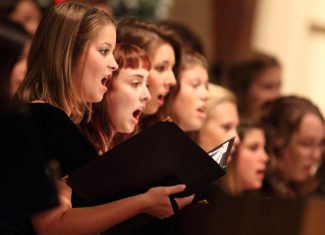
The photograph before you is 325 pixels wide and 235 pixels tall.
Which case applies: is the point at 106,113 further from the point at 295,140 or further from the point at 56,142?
the point at 295,140

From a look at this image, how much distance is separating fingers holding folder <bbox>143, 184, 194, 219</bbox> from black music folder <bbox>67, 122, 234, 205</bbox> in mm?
55

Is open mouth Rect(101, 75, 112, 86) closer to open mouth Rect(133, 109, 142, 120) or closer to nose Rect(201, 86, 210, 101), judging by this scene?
open mouth Rect(133, 109, 142, 120)

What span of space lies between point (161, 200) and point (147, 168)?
0.12 m

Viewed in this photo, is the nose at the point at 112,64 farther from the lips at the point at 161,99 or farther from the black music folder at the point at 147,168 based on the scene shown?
the lips at the point at 161,99

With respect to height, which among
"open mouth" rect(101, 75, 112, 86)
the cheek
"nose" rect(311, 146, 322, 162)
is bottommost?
"nose" rect(311, 146, 322, 162)

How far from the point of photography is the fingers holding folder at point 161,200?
3.81 metres

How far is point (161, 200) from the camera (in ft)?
12.5

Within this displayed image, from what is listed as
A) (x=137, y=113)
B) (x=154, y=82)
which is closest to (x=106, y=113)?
(x=137, y=113)

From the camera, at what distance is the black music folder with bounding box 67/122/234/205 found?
376 centimetres

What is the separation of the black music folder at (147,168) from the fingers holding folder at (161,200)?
0.18 feet

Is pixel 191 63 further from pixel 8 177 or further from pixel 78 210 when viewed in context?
pixel 8 177

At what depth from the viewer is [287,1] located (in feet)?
32.0

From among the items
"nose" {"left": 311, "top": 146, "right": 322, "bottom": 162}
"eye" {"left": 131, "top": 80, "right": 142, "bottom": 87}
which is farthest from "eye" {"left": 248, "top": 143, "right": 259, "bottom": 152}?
"eye" {"left": 131, "top": 80, "right": 142, "bottom": 87}

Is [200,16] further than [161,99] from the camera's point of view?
Yes
